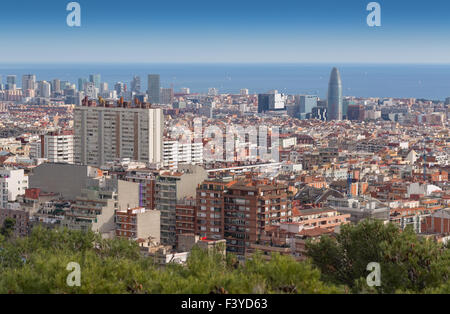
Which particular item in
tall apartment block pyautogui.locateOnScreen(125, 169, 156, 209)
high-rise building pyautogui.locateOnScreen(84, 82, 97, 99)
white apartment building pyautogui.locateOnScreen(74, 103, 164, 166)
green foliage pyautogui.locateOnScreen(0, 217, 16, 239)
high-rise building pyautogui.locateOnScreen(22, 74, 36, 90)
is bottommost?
green foliage pyautogui.locateOnScreen(0, 217, 16, 239)

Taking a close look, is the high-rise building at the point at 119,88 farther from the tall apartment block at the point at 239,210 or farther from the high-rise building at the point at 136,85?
the tall apartment block at the point at 239,210

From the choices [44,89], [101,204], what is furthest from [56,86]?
[101,204]

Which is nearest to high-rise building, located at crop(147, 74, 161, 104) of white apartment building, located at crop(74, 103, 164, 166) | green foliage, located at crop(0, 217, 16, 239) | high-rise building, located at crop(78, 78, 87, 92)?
high-rise building, located at crop(78, 78, 87, 92)

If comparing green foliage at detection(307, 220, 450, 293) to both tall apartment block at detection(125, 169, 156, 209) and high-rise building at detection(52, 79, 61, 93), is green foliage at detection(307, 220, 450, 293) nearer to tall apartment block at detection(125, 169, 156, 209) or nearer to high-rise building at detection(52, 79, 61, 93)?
tall apartment block at detection(125, 169, 156, 209)

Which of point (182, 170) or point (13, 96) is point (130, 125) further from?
point (13, 96)

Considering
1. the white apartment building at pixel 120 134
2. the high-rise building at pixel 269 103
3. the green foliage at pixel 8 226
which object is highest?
the high-rise building at pixel 269 103

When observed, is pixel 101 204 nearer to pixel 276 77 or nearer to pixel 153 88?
pixel 153 88

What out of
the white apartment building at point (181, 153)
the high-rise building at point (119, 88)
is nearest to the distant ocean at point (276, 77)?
the high-rise building at point (119, 88)
